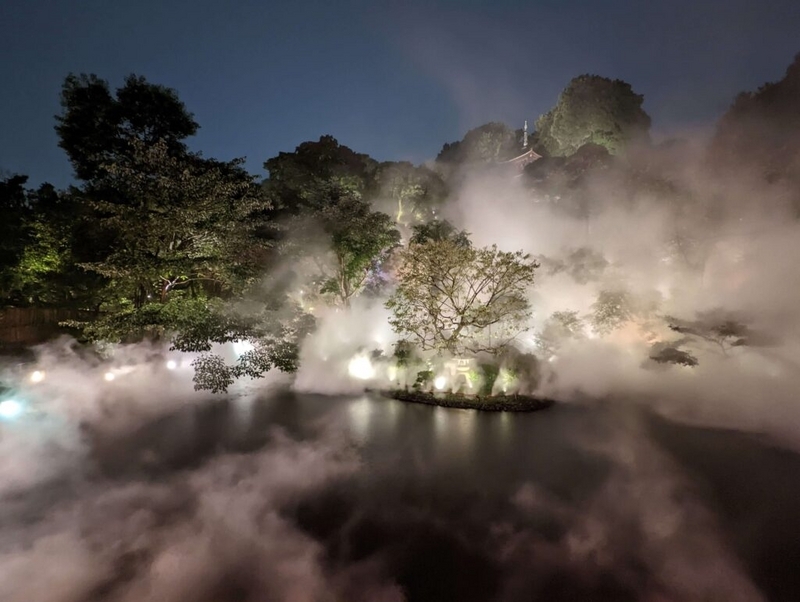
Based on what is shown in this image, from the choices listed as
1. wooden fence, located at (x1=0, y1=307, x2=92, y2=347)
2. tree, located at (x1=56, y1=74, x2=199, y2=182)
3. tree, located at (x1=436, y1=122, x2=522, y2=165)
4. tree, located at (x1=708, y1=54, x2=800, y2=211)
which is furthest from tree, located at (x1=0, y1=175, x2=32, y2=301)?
tree, located at (x1=436, y1=122, x2=522, y2=165)

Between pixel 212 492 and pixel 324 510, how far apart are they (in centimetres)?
213

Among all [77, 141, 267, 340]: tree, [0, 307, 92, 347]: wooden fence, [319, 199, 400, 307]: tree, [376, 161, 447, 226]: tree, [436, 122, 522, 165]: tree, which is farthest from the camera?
[436, 122, 522, 165]: tree

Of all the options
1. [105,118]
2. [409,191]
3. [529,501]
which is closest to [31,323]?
[105,118]

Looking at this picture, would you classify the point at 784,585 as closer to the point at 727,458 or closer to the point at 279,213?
the point at 727,458

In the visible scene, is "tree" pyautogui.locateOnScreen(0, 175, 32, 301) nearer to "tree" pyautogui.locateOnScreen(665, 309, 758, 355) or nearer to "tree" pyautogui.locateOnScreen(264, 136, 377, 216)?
"tree" pyautogui.locateOnScreen(264, 136, 377, 216)

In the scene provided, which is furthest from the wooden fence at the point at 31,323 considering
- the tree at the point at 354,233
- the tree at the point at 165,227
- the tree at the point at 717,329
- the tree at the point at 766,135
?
the tree at the point at 766,135

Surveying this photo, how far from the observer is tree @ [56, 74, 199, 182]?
1339cm

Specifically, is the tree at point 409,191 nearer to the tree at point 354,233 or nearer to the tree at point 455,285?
the tree at point 354,233

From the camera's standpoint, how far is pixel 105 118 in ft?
44.1

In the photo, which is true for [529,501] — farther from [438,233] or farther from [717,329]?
[438,233]

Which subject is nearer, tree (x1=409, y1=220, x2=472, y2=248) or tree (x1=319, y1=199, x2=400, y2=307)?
tree (x1=319, y1=199, x2=400, y2=307)

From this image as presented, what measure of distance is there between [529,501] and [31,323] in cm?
1997

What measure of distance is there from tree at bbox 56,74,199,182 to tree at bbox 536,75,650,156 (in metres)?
28.1

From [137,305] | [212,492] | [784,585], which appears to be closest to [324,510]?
[212,492]
